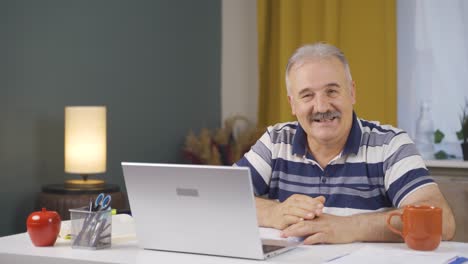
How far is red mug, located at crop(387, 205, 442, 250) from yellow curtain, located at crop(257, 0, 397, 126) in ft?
8.31

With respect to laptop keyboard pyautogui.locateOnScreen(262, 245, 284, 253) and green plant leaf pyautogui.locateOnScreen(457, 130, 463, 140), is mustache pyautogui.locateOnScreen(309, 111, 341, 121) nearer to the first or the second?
laptop keyboard pyautogui.locateOnScreen(262, 245, 284, 253)

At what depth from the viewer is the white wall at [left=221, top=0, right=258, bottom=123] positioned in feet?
16.0

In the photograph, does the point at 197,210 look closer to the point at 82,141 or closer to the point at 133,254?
the point at 133,254

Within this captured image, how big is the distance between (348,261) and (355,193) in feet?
2.15

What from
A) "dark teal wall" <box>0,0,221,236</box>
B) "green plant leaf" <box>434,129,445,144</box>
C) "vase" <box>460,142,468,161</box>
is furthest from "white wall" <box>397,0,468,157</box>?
"dark teal wall" <box>0,0,221,236</box>

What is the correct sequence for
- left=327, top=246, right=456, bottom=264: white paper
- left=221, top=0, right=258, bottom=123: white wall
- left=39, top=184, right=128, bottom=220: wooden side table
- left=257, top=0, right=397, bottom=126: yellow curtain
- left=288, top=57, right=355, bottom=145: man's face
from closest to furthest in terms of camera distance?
left=327, top=246, right=456, bottom=264: white paper
left=288, top=57, right=355, bottom=145: man's face
left=39, top=184, right=128, bottom=220: wooden side table
left=257, top=0, right=397, bottom=126: yellow curtain
left=221, top=0, right=258, bottom=123: white wall

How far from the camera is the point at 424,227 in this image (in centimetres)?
170

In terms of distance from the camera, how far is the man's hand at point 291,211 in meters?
1.90

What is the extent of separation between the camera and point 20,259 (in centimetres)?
177

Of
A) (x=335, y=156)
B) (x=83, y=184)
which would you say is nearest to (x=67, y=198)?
(x=83, y=184)

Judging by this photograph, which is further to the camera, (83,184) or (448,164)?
(448,164)

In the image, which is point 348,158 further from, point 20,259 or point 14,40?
point 14,40

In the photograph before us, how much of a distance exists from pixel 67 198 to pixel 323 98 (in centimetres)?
155

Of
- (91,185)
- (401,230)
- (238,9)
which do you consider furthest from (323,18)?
(401,230)
